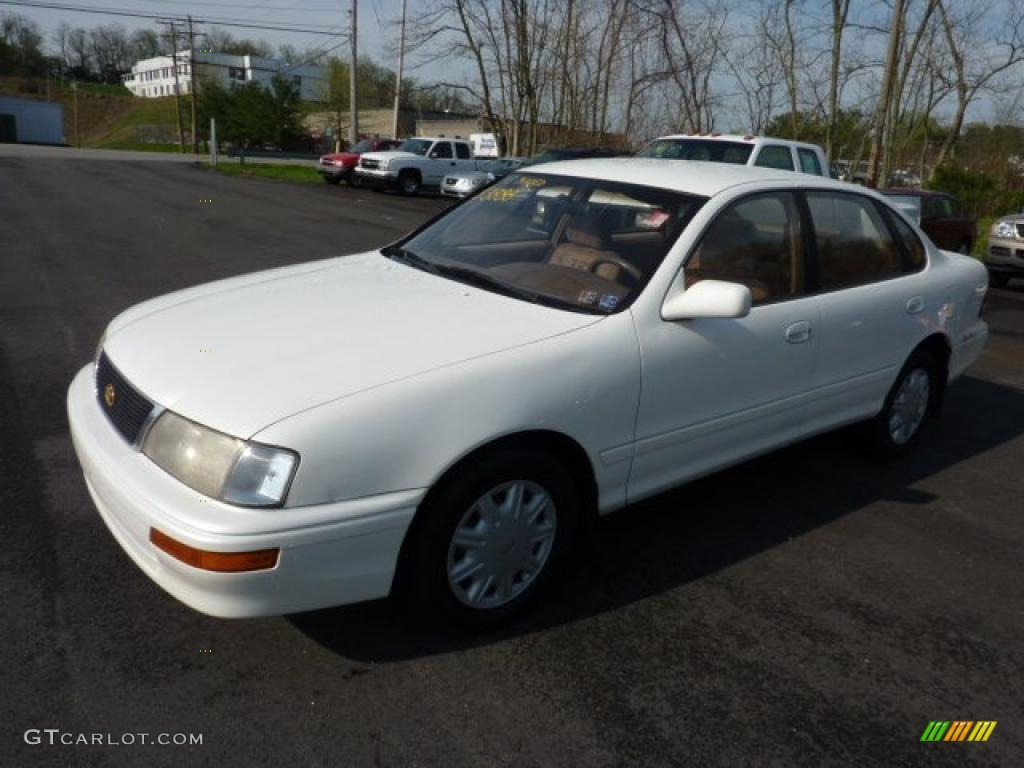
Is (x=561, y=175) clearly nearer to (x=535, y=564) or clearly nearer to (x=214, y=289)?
(x=214, y=289)

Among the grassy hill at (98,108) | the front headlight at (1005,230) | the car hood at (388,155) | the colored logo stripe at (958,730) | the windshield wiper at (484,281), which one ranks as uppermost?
the grassy hill at (98,108)

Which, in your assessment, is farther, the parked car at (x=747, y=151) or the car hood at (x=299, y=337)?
the parked car at (x=747, y=151)

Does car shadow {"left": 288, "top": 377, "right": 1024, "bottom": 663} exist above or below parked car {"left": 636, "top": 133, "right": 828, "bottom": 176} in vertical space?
below

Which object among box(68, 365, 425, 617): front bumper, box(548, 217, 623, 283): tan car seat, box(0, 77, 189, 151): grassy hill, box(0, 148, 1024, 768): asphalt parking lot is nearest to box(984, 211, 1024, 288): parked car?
box(0, 148, 1024, 768): asphalt parking lot

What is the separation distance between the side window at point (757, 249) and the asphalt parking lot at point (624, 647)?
3.60 feet

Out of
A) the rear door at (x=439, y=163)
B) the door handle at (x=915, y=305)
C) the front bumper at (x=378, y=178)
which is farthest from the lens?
the rear door at (x=439, y=163)

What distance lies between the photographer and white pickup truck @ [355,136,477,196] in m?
24.7

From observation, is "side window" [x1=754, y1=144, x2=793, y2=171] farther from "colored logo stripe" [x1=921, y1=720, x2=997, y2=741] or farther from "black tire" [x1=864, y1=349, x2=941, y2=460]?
"colored logo stripe" [x1=921, y1=720, x2=997, y2=741]

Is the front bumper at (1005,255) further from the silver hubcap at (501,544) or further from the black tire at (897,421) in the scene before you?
the silver hubcap at (501,544)

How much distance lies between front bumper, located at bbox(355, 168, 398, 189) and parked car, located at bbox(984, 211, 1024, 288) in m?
16.2

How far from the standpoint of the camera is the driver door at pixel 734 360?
10.6ft

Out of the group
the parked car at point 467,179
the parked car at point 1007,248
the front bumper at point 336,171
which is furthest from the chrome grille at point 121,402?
the front bumper at point 336,171

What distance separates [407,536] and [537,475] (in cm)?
51

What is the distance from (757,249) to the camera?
3740 mm
